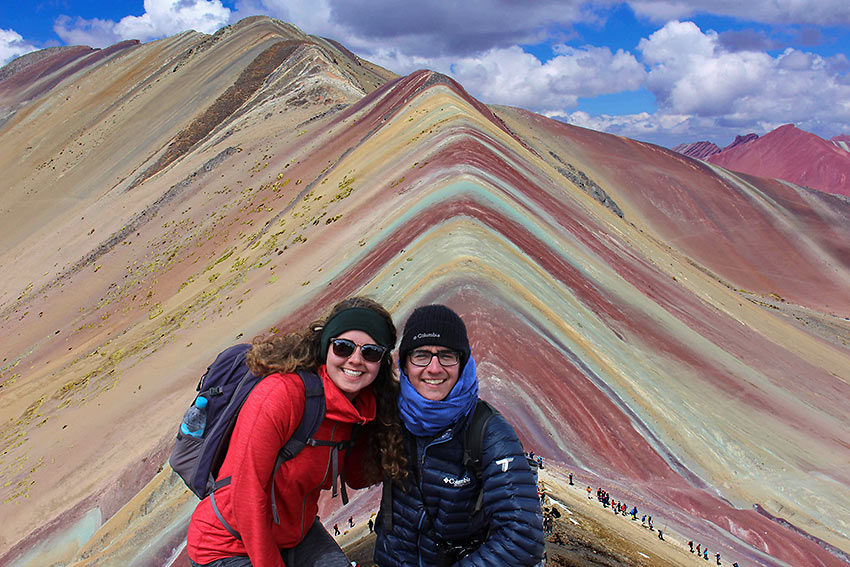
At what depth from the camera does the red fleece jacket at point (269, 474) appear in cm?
288

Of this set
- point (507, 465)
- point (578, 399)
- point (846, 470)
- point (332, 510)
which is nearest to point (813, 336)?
point (846, 470)

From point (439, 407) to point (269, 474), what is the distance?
943 mm

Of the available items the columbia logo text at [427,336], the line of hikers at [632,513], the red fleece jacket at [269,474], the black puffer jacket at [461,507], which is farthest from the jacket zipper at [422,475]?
the line of hikers at [632,513]

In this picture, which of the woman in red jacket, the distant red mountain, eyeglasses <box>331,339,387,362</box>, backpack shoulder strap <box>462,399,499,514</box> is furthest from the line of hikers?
the distant red mountain

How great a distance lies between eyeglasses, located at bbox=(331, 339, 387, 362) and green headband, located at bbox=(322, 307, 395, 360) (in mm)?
44

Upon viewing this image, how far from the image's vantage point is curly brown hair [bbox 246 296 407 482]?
3.05 meters

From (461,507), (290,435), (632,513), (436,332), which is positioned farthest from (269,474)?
(632,513)

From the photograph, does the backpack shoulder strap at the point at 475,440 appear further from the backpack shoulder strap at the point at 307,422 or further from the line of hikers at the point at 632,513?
the line of hikers at the point at 632,513

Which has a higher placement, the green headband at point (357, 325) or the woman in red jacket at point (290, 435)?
the green headband at point (357, 325)

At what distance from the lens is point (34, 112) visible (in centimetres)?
6450

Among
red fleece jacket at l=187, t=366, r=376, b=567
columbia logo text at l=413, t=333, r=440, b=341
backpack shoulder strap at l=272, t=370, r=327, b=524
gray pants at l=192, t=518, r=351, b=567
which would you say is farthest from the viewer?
gray pants at l=192, t=518, r=351, b=567

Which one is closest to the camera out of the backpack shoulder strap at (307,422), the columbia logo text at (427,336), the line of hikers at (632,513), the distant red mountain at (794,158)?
the backpack shoulder strap at (307,422)

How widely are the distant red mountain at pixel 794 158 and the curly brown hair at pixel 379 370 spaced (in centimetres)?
11787

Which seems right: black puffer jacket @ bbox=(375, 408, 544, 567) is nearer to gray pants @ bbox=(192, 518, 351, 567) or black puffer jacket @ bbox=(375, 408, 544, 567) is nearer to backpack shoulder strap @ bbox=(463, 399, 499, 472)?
backpack shoulder strap @ bbox=(463, 399, 499, 472)
